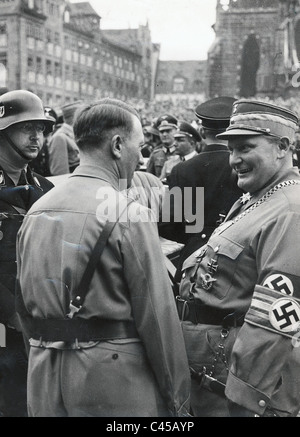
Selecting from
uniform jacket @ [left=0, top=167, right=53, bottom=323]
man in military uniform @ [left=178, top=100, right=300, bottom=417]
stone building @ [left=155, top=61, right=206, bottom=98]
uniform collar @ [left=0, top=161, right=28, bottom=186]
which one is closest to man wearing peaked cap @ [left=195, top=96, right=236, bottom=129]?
stone building @ [left=155, top=61, right=206, bottom=98]

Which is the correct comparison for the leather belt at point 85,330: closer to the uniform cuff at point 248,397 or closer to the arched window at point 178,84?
the uniform cuff at point 248,397

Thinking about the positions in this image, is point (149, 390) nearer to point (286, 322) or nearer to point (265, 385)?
point (265, 385)

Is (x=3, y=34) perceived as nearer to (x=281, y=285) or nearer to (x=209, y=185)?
(x=209, y=185)

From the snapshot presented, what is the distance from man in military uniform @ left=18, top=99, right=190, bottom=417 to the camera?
6.14 ft

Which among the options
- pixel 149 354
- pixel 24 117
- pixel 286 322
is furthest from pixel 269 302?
pixel 24 117

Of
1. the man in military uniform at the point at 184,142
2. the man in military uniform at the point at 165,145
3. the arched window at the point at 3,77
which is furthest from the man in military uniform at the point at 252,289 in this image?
the man in military uniform at the point at 165,145

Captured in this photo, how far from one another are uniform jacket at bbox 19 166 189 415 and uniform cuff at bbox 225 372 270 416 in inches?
7.7

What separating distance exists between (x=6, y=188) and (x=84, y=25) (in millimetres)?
1887

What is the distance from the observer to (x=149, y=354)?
1.91 m

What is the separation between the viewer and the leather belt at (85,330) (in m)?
1.88

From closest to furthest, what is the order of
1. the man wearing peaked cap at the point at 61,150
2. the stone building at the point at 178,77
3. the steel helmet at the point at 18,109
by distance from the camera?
the steel helmet at the point at 18,109 < the stone building at the point at 178,77 < the man wearing peaked cap at the point at 61,150

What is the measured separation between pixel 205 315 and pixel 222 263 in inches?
10.8

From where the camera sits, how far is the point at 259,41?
15.9 ft

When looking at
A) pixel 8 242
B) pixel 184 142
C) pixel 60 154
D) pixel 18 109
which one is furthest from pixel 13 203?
pixel 184 142
